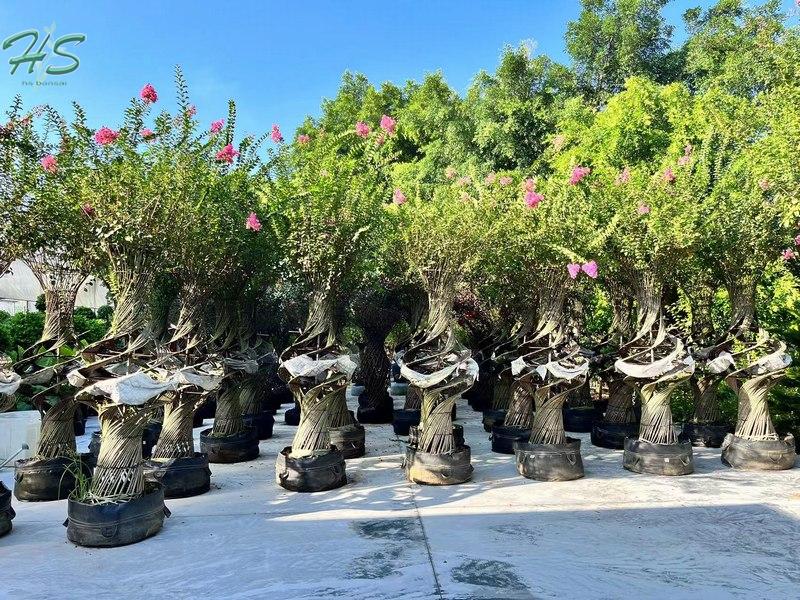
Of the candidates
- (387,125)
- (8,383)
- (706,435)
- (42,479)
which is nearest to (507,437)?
(706,435)

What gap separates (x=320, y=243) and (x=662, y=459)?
444 centimetres

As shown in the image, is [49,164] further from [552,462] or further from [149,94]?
[552,462]

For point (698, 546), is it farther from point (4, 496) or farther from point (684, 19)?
point (684, 19)

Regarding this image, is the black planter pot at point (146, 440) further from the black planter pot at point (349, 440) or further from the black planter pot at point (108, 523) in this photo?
the black planter pot at point (108, 523)

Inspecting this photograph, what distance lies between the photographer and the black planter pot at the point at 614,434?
772 cm

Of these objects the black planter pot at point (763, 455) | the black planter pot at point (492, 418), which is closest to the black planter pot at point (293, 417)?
the black planter pot at point (492, 418)

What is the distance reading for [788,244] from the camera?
21.8 feet

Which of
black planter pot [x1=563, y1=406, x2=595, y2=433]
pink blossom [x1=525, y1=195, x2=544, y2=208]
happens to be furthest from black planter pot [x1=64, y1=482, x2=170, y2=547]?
black planter pot [x1=563, y1=406, x2=595, y2=433]

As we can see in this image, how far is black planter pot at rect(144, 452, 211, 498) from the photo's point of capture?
17.9ft

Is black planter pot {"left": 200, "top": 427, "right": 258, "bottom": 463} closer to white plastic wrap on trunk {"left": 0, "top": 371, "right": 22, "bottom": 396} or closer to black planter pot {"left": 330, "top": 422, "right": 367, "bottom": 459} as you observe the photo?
black planter pot {"left": 330, "top": 422, "right": 367, "bottom": 459}

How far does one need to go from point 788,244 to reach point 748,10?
1391cm

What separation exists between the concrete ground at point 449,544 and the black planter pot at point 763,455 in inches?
7.9

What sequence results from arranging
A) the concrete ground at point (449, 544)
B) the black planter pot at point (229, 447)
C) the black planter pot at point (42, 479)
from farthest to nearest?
the black planter pot at point (229, 447), the black planter pot at point (42, 479), the concrete ground at point (449, 544)

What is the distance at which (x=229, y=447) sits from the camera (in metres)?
7.02
